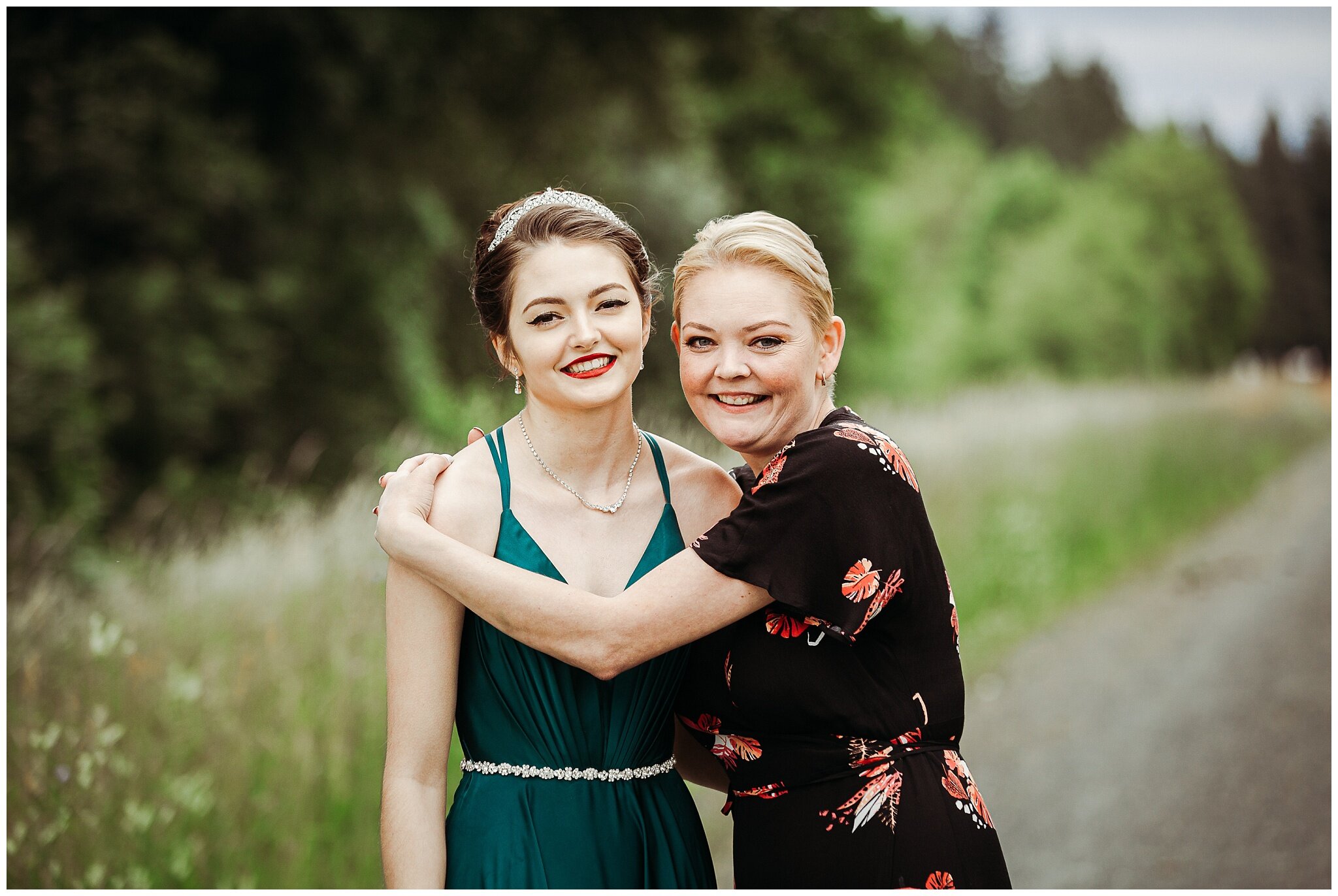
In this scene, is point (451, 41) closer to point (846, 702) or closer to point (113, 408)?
point (113, 408)

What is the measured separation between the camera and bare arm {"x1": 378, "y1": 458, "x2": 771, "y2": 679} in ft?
6.80

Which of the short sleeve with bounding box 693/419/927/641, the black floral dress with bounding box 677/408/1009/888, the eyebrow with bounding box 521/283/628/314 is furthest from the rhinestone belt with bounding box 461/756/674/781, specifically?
the eyebrow with bounding box 521/283/628/314

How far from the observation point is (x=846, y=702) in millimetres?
2152

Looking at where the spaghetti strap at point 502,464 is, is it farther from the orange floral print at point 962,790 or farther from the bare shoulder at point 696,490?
the orange floral print at point 962,790

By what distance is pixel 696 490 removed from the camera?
2.49m

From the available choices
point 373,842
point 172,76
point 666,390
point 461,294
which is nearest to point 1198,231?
point 666,390

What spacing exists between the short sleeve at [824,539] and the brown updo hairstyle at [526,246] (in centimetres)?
57

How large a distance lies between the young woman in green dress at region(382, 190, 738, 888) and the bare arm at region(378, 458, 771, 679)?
106 millimetres

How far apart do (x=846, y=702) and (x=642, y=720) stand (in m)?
0.44

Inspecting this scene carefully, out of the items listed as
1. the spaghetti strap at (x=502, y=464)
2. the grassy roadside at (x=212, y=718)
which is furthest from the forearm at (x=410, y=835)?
the grassy roadside at (x=212, y=718)

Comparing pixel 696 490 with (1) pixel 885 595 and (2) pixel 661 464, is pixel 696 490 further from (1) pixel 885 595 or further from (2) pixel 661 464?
(1) pixel 885 595

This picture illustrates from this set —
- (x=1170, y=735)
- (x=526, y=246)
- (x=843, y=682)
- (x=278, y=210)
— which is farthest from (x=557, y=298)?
(x=278, y=210)

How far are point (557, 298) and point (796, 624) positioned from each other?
0.83 meters

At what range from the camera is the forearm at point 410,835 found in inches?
84.3
